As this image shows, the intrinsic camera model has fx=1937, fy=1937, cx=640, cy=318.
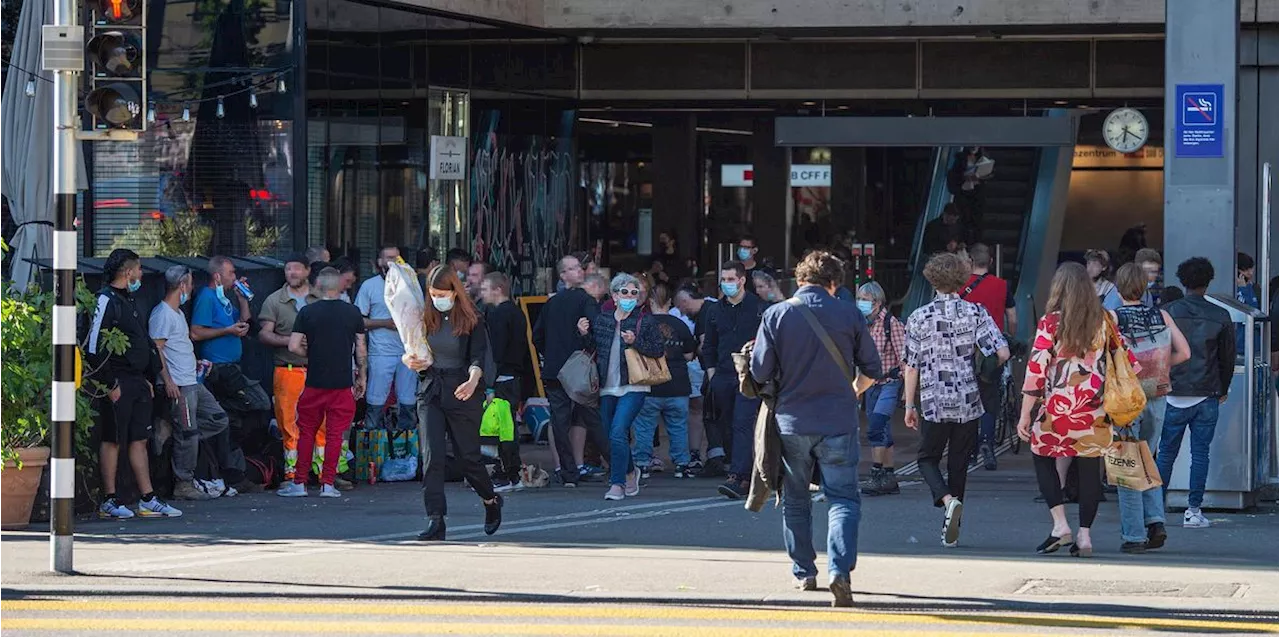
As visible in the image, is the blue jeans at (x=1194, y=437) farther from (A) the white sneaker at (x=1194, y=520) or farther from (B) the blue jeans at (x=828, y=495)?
(B) the blue jeans at (x=828, y=495)

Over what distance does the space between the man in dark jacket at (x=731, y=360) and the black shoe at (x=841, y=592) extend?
507cm

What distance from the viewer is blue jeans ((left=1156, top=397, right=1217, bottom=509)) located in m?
12.4

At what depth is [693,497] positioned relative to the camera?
14352mm

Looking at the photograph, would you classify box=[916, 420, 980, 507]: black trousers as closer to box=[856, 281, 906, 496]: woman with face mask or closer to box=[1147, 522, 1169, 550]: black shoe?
box=[1147, 522, 1169, 550]: black shoe

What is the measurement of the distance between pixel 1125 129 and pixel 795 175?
5.39 meters

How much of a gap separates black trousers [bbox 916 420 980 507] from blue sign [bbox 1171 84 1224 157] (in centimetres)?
325

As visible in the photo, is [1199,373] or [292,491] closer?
[1199,373]

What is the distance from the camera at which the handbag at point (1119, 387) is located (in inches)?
423

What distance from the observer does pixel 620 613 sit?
A: 8914 millimetres

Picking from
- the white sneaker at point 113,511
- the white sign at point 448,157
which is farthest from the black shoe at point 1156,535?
the white sign at point 448,157

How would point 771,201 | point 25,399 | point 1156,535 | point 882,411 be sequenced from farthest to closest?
point 771,201, point 882,411, point 25,399, point 1156,535

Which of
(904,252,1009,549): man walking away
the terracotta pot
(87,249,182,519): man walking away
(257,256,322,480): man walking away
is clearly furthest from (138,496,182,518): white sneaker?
(904,252,1009,549): man walking away

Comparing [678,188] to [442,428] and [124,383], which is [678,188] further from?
[442,428]

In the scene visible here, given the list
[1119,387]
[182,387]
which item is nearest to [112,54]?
[182,387]
